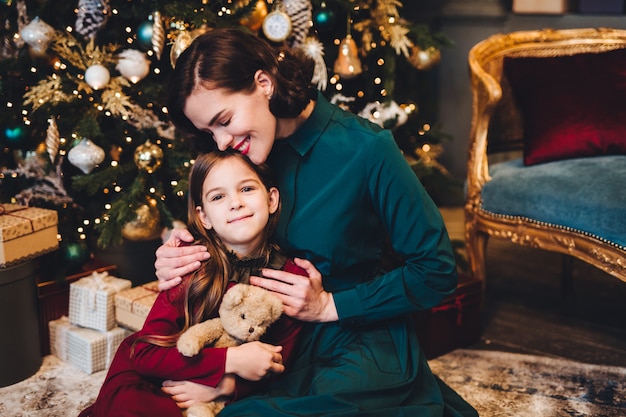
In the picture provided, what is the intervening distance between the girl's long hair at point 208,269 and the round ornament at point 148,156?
0.89 m

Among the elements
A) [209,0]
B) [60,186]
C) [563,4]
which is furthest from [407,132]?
[563,4]

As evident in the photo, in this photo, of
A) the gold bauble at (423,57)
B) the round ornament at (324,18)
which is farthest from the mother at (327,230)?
the gold bauble at (423,57)

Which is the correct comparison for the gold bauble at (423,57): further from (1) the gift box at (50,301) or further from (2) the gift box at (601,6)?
(2) the gift box at (601,6)

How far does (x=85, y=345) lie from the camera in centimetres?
222

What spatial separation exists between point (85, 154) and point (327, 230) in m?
1.15

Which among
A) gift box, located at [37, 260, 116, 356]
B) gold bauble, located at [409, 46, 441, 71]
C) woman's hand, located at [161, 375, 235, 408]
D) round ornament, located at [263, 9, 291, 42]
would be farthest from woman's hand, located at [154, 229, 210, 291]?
gold bauble, located at [409, 46, 441, 71]

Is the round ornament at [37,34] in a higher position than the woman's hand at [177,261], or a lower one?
higher

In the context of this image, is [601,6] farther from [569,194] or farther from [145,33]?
[145,33]

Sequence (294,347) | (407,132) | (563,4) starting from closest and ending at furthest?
1. (294,347)
2. (407,132)
3. (563,4)

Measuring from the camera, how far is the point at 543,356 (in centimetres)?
234

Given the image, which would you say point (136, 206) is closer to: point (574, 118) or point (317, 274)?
point (317, 274)

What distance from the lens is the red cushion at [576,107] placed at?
2.44m

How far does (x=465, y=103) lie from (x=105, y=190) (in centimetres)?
270

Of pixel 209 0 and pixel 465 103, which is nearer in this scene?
pixel 209 0
